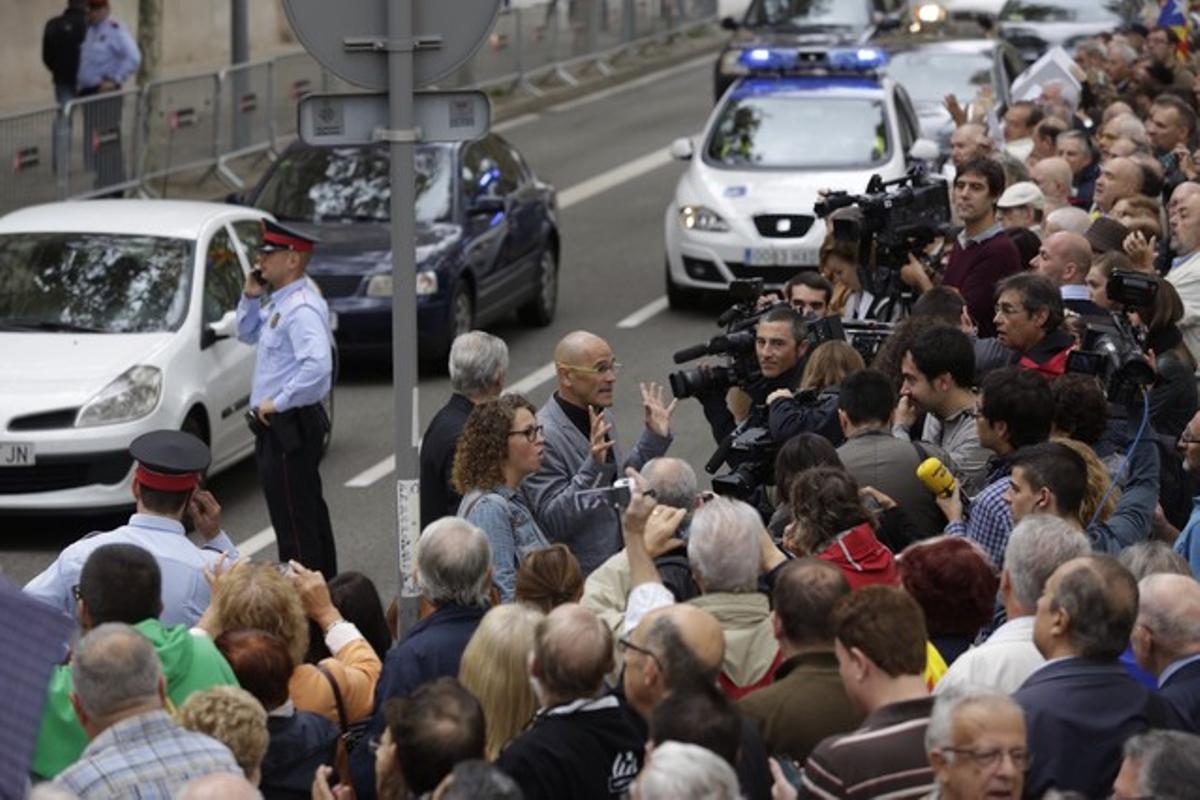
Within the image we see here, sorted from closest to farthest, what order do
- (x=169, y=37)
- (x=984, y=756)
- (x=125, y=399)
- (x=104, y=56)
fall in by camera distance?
(x=984, y=756)
(x=125, y=399)
(x=104, y=56)
(x=169, y=37)

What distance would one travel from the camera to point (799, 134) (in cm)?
1945

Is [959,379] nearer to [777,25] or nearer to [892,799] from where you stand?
[892,799]

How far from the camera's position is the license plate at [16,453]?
12492mm

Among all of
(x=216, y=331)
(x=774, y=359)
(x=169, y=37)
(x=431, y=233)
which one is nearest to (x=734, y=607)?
(x=774, y=359)

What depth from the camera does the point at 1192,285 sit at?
11562 millimetres

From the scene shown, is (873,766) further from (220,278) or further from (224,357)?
(220,278)

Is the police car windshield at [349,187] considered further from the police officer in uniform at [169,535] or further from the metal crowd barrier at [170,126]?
the police officer in uniform at [169,535]

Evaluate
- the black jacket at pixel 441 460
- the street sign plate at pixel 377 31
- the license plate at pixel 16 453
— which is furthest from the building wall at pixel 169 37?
the street sign plate at pixel 377 31

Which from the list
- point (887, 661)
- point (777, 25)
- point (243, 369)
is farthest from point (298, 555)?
point (777, 25)

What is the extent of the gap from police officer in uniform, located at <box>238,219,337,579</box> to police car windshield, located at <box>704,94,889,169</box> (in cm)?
806

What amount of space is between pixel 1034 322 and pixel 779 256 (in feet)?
27.8

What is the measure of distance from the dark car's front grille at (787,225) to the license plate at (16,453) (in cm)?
735

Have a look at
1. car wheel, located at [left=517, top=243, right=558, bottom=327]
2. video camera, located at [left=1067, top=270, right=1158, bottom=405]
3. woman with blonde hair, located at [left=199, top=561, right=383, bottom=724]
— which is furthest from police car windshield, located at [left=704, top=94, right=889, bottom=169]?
woman with blonde hair, located at [left=199, top=561, right=383, bottom=724]

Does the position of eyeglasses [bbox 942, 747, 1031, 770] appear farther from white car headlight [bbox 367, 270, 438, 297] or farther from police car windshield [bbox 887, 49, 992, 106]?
police car windshield [bbox 887, 49, 992, 106]
